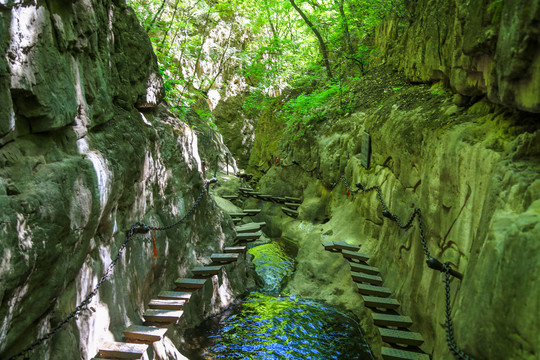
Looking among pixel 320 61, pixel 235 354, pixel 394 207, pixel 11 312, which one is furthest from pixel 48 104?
pixel 320 61

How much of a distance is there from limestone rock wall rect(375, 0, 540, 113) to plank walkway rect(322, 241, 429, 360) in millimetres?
3032

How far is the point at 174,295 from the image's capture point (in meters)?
5.70

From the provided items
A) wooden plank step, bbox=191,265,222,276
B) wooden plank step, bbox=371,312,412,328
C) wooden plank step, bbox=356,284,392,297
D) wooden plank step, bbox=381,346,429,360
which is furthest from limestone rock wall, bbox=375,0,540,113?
wooden plank step, bbox=191,265,222,276

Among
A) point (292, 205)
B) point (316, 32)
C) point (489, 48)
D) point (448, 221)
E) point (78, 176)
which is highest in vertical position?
point (316, 32)

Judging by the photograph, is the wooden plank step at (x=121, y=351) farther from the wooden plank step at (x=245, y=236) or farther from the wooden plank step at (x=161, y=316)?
the wooden plank step at (x=245, y=236)

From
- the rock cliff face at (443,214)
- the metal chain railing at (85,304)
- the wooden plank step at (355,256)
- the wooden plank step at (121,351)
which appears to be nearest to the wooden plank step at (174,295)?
the metal chain railing at (85,304)

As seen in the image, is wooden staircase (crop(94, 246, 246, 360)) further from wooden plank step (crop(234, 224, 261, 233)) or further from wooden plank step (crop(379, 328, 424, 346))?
wooden plank step (crop(379, 328, 424, 346))

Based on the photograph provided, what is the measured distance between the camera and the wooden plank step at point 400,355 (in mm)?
4125

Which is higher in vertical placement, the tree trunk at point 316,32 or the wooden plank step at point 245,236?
the tree trunk at point 316,32

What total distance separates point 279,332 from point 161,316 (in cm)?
261

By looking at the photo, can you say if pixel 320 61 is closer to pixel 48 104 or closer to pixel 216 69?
pixel 216 69

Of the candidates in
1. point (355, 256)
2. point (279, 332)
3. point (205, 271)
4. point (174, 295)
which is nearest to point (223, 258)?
point (205, 271)

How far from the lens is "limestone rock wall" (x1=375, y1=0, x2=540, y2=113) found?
2.97 m

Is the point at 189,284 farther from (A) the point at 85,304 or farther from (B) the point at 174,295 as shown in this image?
(A) the point at 85,304
